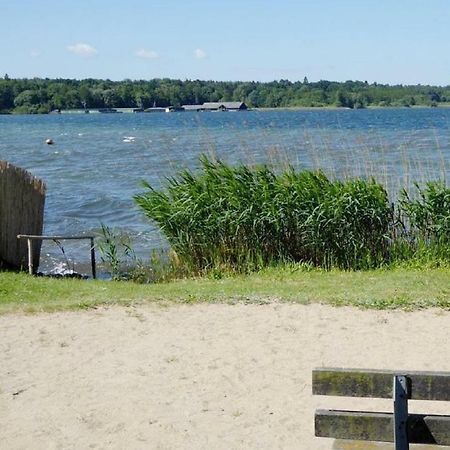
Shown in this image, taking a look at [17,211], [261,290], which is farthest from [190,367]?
[17,211]

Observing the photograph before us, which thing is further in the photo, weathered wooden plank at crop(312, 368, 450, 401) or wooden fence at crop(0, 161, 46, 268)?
wooden fence at crop(0, 161, 46, 268)

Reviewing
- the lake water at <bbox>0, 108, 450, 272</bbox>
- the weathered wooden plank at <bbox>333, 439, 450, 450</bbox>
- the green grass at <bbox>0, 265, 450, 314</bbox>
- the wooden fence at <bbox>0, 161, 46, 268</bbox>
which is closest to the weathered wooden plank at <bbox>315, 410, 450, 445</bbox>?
the weathered wooden plank at <bbox>333, 439, 450, 450</bbox>

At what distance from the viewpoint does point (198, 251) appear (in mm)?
12297

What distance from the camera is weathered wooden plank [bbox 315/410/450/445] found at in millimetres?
3609

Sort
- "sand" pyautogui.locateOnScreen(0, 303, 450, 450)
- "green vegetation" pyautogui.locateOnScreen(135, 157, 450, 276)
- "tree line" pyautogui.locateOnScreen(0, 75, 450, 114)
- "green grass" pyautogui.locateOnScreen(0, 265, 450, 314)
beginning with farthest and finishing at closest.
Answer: "tree line" pyautogui.locateOnScreen(0, 75, 450, 114), "green vegetation" pyautogui.locateOnScreen(135, 157, 450, 276), "green grass" pyautogui.locateOnScreen(0, 265, 450, 314), "sand" pyautogui.locateOnScreen(0, 303, 450, 450)

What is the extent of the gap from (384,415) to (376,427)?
66 millimetres

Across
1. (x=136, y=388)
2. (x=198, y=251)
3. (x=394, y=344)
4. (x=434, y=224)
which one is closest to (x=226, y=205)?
(x=198, y=251)

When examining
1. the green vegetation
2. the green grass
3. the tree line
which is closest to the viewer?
the green grass

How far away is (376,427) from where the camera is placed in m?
3.68

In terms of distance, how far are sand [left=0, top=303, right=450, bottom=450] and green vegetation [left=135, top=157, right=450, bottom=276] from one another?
2.81m

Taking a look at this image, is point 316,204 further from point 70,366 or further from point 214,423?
point 214,423

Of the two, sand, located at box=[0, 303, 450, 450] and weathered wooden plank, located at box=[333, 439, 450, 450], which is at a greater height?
weathered wooden plank, located at box=[333, 439, 450, 450]

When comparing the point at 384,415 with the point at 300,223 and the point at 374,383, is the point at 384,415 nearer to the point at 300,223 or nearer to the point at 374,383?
the point at 374,383

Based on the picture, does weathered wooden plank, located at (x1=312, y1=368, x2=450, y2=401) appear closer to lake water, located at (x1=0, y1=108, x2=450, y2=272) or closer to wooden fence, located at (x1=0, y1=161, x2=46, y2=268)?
lake water, located at (x1=0, y1=108, x2=450, y2=272)
